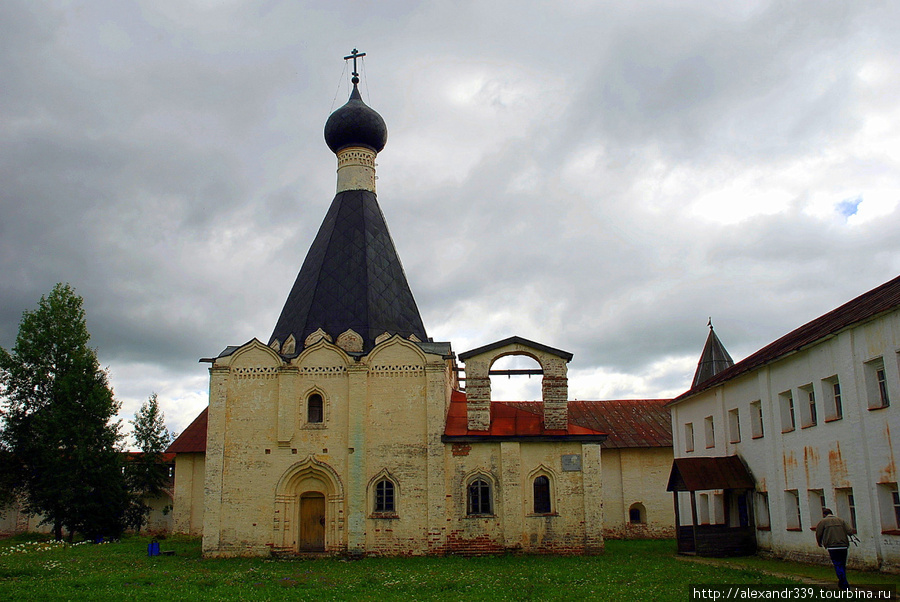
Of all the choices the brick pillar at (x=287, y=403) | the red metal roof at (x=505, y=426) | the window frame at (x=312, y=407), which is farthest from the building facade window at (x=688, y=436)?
the brick pillar at (x=287, y=403)

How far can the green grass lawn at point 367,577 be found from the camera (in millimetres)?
11023

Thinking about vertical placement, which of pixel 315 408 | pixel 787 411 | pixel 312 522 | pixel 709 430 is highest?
pixel 315 408

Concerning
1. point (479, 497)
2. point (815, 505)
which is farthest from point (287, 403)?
point (815, 505)

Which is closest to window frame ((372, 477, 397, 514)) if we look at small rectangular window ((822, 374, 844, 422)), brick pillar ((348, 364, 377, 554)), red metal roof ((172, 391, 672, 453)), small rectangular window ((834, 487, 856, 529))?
brick pillar ((348, 364, 377, 554))

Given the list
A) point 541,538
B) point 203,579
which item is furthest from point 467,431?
point 203,579

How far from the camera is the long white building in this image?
1210 centimetres

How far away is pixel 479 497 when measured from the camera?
17.7 m

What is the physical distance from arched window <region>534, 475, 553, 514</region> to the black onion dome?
1215cm

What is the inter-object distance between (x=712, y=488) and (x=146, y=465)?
2006 cm

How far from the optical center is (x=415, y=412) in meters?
18.3

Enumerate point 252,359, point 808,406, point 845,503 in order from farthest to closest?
point 252,359
point 808,406
point 845,503

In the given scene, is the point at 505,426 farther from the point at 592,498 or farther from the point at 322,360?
the point at 322,360

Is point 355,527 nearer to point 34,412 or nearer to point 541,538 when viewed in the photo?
point 541,538

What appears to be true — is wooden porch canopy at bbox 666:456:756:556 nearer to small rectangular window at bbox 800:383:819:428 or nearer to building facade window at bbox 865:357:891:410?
small rectangular window at bbox 800:383:819:428
